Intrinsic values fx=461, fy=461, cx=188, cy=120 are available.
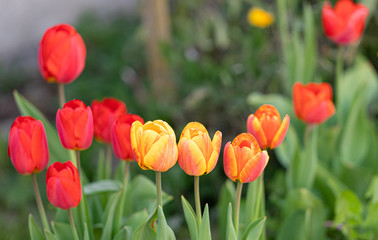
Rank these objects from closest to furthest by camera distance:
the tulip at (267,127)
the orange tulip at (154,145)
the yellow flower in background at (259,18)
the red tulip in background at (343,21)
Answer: the orange tulip at (154,145) < the tulip at (267,127) < the red tulip in background at (343,21) < the yellow flower in background at (259,18)

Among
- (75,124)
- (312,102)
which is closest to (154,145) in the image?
(75,124)

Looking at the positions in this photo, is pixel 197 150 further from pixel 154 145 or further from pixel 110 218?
pixel 110 218

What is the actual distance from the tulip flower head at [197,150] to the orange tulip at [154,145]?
15 mm

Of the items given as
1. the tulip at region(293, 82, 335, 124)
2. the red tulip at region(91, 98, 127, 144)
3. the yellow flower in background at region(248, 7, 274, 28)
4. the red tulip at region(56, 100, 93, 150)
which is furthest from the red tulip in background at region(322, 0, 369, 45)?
the red tulip at region(56, 100, 93, 150)

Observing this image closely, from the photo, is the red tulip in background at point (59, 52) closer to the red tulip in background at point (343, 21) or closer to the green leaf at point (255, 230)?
the green leaf at point (255, 230)

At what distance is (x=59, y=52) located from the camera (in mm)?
798

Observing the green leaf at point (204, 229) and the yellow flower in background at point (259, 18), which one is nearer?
the green leaf at point (204, 229)

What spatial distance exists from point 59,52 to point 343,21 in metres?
0.80

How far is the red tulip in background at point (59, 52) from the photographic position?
2.62 feet

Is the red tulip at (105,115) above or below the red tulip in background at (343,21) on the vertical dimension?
below

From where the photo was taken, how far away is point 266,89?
1.96 meters

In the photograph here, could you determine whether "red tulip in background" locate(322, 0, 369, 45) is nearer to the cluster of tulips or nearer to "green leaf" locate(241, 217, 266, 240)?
the cluster of tulips

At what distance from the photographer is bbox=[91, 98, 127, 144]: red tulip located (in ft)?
2.73

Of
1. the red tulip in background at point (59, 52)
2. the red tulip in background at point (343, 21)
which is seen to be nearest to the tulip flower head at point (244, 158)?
the red tulip in background at point (59, 52)
